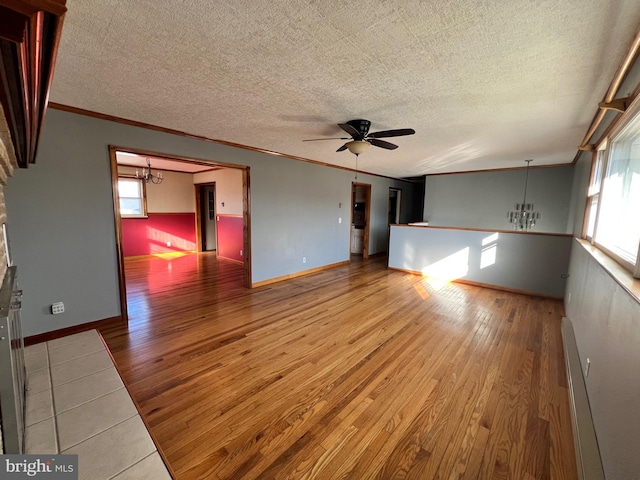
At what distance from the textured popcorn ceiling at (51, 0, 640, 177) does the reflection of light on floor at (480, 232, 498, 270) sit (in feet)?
6.43

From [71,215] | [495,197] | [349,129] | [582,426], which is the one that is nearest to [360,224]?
[495,197]

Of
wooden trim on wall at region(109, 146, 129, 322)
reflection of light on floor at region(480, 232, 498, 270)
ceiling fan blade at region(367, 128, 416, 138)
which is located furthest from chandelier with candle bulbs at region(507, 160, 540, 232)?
wooden trim on wall at region(109, 146, 129, 322)

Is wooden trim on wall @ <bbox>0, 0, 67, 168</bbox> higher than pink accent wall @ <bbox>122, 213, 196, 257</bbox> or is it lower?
higher

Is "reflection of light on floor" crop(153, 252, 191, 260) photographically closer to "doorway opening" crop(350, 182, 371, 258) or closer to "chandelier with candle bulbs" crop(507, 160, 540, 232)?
"doorway opening" crop(350, 182, 371, 258)

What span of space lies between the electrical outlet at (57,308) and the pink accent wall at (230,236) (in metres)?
3.69

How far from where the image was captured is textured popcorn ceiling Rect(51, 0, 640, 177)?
1313mm

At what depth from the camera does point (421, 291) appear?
4.40 meters

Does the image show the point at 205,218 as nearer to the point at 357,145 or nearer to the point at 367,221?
the point at 367,221

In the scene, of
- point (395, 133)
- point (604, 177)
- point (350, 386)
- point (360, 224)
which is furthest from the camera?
point (360, 224)

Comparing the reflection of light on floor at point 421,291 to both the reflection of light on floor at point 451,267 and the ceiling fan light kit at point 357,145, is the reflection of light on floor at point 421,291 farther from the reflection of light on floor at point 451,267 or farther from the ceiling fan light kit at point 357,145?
the ceiling fan light kit at point 357,145

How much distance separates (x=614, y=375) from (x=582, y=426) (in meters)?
0.47

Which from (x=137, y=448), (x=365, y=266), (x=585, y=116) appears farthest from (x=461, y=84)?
(x=365, y=266)

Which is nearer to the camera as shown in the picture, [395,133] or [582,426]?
[582,426]

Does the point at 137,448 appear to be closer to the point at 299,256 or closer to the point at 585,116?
the point at 299,256
